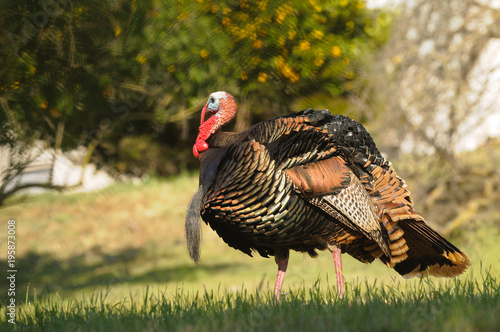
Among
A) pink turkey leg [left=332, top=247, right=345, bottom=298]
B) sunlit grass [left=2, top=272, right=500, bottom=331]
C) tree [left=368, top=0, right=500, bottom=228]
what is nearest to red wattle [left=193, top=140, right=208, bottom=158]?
sunlit grass [left=2, top=272, right=500, bottom=331]

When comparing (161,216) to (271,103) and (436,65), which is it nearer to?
(271,103)

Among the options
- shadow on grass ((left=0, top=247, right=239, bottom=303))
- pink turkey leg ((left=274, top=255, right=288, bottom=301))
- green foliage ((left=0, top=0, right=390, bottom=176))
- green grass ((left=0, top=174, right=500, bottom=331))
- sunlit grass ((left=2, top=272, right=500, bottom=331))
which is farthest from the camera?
shadow on grass ((left=0, top=247, right=239, bottom=303))

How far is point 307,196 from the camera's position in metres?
4.40

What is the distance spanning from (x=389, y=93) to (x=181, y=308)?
4936 millimetres

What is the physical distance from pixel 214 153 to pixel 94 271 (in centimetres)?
597

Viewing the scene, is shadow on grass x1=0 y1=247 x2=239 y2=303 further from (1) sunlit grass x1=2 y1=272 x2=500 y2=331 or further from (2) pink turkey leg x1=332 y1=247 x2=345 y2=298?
(1) sunlit grass x1=2 y1=272 x2=500 y2=331

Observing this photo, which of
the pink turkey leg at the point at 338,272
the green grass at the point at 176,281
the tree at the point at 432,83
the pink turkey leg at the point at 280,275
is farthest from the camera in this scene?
the tree at the point at 432,83

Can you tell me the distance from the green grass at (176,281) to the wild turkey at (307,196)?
0.31 metres

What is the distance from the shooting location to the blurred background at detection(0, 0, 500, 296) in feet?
16.3

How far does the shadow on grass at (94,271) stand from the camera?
8.97 meters

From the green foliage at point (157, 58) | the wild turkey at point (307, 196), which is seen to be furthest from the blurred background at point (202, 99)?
the wild turkey at point (307, 196)

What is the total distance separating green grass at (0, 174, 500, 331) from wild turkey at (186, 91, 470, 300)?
12.3 inches

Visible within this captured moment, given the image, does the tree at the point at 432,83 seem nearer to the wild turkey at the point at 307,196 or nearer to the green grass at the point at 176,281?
the green grass at the point at 176,281

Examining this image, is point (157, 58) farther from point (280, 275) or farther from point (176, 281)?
point (176, 281)
